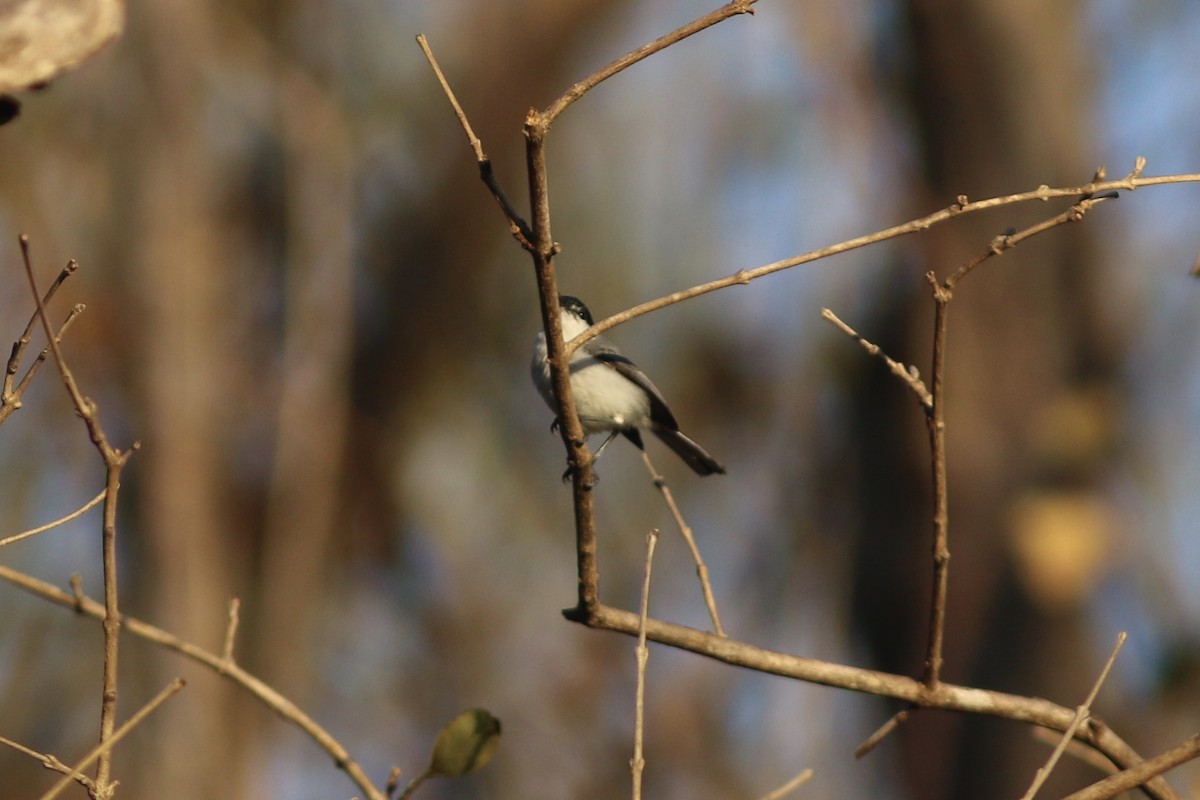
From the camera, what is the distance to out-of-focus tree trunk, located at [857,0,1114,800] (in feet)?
25.3

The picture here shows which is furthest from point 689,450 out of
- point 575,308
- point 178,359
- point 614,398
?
point 178,359

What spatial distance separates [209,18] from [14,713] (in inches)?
193

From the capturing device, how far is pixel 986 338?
8.08 meters

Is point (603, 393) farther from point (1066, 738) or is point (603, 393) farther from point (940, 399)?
point (1066, 738)

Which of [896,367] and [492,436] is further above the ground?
[492,436]

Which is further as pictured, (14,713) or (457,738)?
(14,713)

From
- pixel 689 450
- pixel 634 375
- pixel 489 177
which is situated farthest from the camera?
pixel 689 450

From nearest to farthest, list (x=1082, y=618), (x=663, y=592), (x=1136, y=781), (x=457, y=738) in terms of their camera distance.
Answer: (x=1136, y=781)
(x=457, y=738)
(x=1082, y=618)
(x=663, y=592)

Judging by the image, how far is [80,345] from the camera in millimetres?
7688

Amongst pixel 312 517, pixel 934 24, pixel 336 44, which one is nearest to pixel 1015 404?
pixel 934 24

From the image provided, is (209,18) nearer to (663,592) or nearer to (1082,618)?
(663,592)

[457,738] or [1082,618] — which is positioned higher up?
[1082,618]

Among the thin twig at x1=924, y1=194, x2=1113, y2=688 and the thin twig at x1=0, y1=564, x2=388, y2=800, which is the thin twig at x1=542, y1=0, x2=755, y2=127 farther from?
the thin twig at x1=0, y1=564, x2=388, y2=800

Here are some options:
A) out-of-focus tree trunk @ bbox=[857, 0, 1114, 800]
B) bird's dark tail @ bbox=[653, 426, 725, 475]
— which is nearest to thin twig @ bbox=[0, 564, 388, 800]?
bird's dark tail @ bbox=[653, 426, 725, 475]
